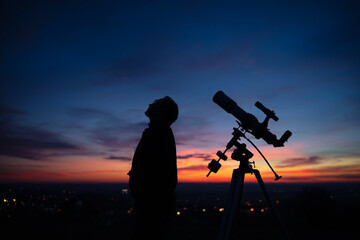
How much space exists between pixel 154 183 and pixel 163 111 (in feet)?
2.52

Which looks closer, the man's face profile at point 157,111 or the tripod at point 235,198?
the man's face profile at point 157,111

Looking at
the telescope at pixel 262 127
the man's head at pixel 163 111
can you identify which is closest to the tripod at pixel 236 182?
the telescope at pixel 262 127

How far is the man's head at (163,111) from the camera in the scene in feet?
7.67

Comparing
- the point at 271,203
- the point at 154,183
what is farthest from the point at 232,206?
the point at 154,183

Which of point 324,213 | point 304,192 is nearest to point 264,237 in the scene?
point 324,213

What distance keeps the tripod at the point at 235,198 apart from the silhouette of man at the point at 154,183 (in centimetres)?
150

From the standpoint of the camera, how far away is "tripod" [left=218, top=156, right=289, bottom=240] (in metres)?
3.17

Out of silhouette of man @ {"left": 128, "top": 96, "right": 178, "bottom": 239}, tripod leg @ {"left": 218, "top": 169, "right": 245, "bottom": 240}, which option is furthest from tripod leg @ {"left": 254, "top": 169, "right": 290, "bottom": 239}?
silhouette of man @ {"left": 128, "top": 96, "right": 178, "bottom": 239}

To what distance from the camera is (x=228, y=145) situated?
3.96 meters

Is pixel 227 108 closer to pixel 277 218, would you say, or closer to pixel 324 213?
pixel 277 218

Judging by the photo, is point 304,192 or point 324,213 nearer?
point 324,213

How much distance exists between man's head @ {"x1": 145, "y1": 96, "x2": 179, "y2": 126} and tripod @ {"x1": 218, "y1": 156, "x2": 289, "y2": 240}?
167cm

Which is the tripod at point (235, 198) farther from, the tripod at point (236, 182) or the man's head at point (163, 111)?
the man's head at point (163, 111)

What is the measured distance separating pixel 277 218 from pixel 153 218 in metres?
2.27
